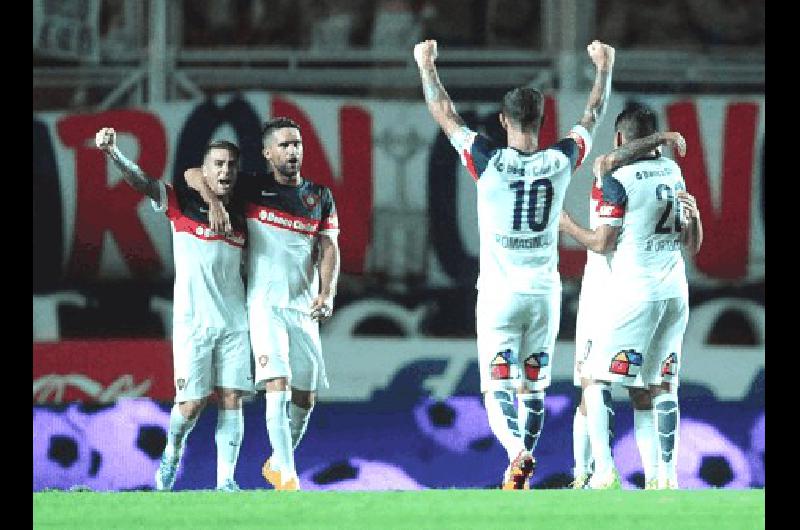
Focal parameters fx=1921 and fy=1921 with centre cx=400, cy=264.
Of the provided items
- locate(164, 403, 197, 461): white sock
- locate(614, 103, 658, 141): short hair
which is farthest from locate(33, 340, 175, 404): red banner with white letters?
locate(614, 103, 658, 141): short hair

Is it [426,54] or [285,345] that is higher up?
[426,54]

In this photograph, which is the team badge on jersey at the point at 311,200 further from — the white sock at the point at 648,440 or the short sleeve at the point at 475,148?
the white sock at the point at 648,440

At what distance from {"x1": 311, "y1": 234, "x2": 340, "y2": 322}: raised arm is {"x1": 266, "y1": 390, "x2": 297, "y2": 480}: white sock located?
0.45 metres

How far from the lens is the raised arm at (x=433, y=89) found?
9.40 meters

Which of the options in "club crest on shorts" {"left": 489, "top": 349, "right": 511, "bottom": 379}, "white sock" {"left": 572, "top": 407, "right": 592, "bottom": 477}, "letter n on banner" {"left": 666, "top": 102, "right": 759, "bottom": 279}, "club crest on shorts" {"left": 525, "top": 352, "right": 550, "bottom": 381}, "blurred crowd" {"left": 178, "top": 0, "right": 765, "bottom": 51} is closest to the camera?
"club crest on shorts" {"left": 489, "top": 349, "right": 511, "bottom": 379}

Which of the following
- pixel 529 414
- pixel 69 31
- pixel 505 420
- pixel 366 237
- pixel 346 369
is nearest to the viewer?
pixel 505 420

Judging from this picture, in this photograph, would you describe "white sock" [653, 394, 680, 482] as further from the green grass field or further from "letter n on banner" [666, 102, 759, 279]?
"letter n on banner" [666, 102, 759, 279]

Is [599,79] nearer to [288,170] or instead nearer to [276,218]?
[288,170]

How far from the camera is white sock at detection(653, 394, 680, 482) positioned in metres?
9.91

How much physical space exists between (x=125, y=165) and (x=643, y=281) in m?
2.71

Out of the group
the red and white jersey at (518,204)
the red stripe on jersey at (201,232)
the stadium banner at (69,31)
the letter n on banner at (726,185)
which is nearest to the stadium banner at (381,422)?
the letter n on banner at (726,185)

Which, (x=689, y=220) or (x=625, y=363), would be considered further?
(x=689, y=220)

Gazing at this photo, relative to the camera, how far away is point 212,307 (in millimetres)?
9922


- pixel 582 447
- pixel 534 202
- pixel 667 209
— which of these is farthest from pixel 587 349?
pixel 534 202
